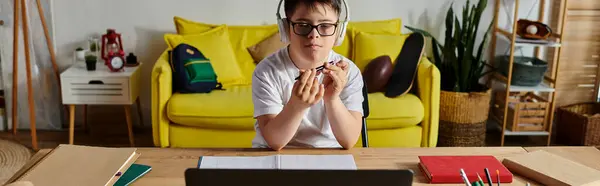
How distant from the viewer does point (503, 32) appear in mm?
3635

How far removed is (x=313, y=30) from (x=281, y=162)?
34cm

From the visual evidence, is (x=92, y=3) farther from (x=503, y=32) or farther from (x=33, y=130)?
(x=503, y=32)

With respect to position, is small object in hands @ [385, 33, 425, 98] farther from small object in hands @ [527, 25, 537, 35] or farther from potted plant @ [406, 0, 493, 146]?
small object in hands @ [527, 25, 537, 35]

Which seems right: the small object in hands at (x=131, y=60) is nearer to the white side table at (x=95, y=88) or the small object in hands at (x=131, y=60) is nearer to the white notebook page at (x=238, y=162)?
the white side table at (x=95, y=88)

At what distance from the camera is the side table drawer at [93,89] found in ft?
10.8

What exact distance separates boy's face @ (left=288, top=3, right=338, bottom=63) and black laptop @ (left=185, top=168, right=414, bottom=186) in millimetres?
505

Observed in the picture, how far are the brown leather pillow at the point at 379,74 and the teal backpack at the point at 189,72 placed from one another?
0.88 metres

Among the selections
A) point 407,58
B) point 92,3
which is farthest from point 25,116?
point 407,58

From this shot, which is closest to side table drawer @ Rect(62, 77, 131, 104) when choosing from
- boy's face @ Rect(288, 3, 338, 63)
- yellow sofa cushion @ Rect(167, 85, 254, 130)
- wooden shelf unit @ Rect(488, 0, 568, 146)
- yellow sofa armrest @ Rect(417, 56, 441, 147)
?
yellow sofa cushion @ Rect(167, 85, 254, 130)

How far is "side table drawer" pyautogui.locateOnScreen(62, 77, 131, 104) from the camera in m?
3.30

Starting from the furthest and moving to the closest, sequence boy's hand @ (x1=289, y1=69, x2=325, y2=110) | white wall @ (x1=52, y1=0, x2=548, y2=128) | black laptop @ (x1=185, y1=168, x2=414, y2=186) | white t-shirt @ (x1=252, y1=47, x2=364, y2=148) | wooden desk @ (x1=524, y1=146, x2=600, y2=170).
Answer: white wall @ (x1=52, y1=0, x2=548, y2=128) < white t-shirt @ (x1=252, y1=47, x2=364, y2=148) < wooden desk @ (x1=524, y1=146, x2=600, y2=170) < boy's hand @ (x1=289, y1=69, x2=325, y2=110) < black laptop @ (x1=185, y1=168, x2=414, y2=186)

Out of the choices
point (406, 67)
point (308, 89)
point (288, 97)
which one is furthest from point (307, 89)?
point (406, 67)

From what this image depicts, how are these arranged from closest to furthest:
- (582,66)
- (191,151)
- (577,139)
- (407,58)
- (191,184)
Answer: (191,184)
(191,151)
(407,58)
(577,139)
(582,66)

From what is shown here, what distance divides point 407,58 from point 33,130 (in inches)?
88.1
